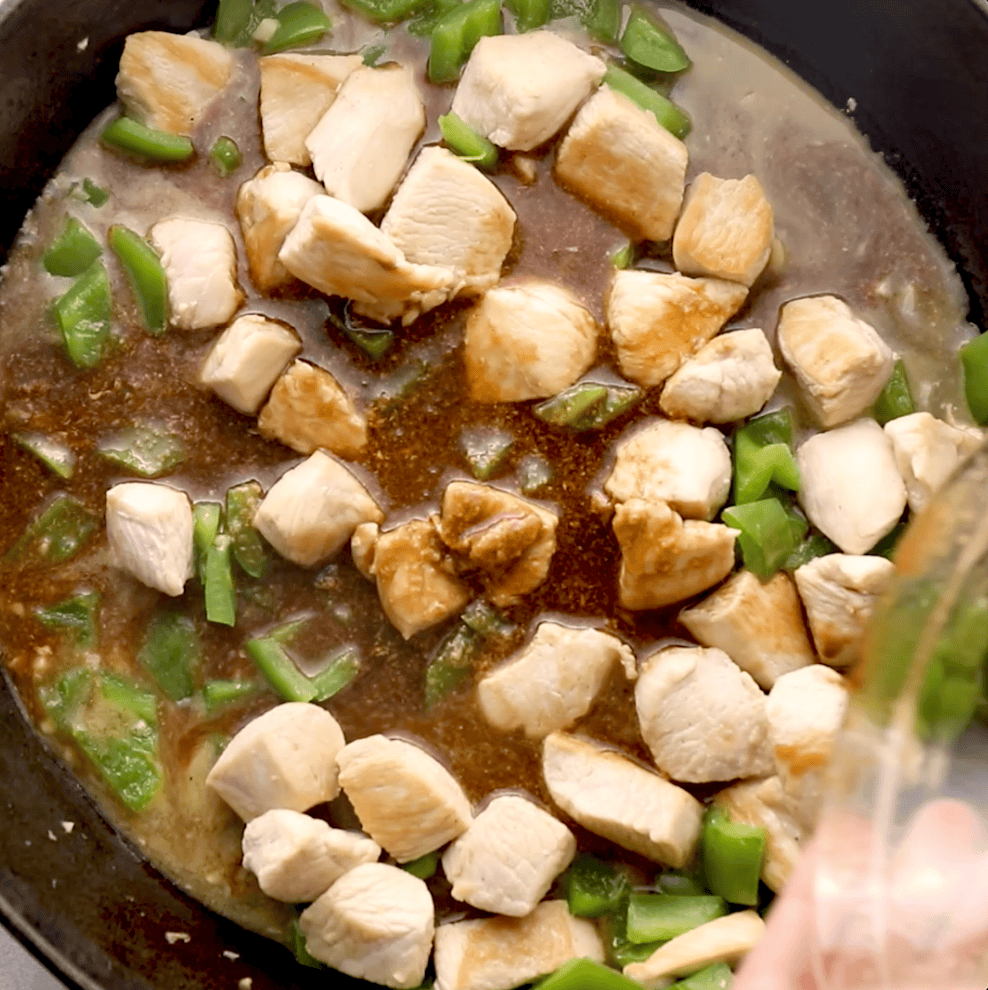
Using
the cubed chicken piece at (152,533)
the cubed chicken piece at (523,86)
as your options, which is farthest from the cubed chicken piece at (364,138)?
the cubed chicken piece at (152,533)

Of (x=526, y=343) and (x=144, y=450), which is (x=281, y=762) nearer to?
(x=144, y=450)

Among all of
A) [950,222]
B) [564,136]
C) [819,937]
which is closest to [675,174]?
[564,136]

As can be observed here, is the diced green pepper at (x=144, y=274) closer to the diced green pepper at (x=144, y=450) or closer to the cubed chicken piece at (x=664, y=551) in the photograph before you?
the diced green pepper at (x=144, y=450)

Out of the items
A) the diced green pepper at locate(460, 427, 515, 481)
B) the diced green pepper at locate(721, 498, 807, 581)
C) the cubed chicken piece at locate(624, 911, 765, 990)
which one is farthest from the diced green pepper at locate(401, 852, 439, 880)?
the diced green pepper at locate(721, 498, 807, 581)

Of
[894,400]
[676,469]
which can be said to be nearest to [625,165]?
[676,469]

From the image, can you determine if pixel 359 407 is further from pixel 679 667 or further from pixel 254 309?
pixel 679 667

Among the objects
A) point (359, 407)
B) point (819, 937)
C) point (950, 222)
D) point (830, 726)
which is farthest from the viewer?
point (950, 222)

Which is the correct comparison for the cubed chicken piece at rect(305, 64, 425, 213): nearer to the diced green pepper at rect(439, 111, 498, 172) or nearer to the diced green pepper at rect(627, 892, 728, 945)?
the diced green pepper at rect(439, 111, 498, 172)
